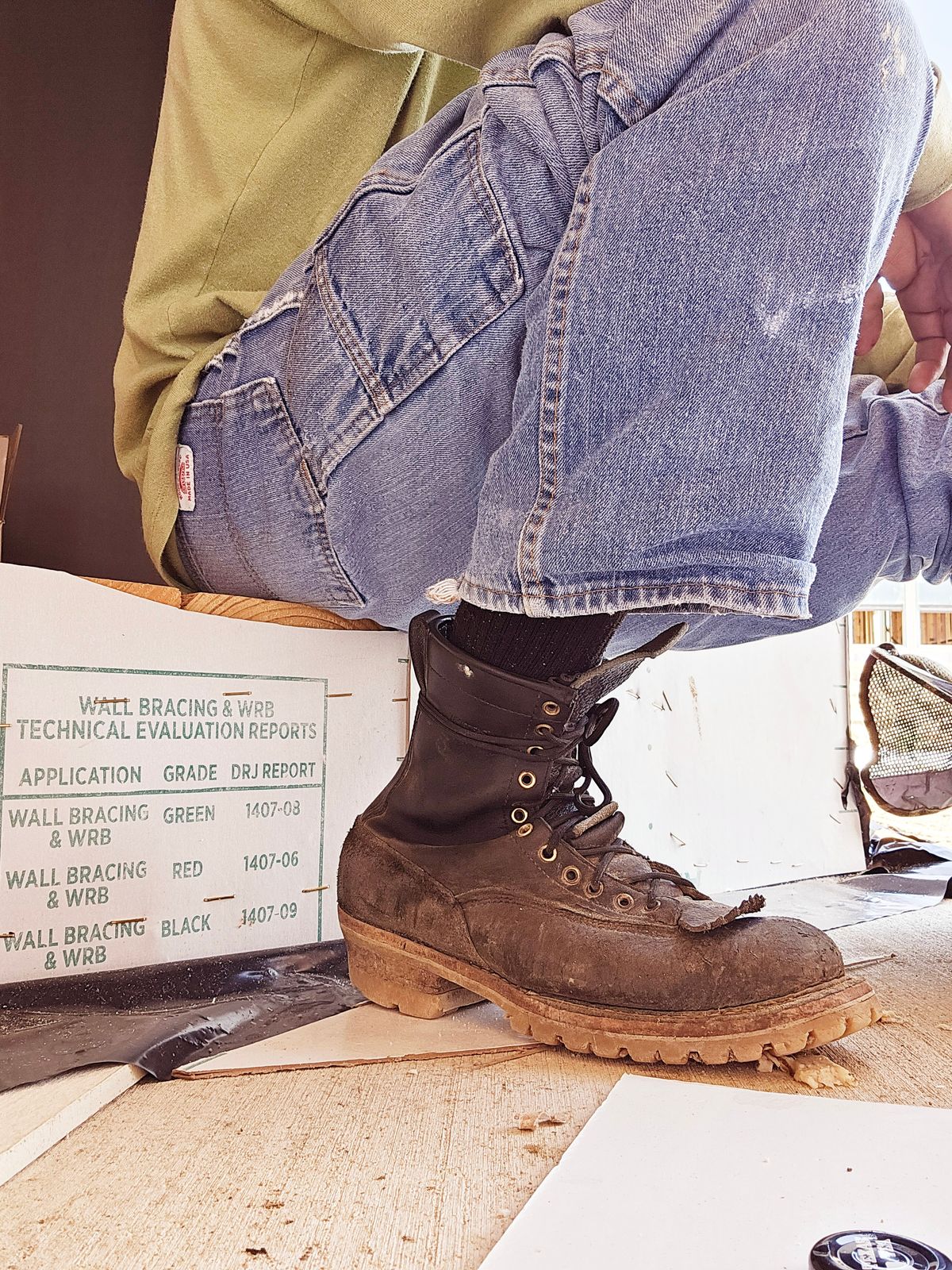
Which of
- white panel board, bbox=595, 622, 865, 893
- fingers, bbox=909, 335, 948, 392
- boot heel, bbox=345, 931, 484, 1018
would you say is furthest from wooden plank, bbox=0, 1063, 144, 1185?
fingers, bbox=909, 335, 948, 392

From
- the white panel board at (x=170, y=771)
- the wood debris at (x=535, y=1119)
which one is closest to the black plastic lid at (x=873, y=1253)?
the wood debris at (x=535, y=1119)

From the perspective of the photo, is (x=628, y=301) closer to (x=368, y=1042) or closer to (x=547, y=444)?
(x=547, y=444)

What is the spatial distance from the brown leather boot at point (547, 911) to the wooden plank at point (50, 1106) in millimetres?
231

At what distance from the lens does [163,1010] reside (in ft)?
2.63

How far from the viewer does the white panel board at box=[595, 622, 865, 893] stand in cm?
149

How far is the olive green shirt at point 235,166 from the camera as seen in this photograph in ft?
2.88

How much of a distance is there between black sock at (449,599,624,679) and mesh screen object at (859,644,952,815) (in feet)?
4.50

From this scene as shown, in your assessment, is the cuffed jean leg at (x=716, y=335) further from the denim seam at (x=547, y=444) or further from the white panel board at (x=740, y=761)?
the white panel board at (x=740, y=761)

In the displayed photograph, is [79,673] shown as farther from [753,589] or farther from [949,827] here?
[949,827]

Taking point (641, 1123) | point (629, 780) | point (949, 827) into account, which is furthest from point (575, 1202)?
point (949, 827)

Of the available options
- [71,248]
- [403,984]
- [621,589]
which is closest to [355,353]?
[621,589]

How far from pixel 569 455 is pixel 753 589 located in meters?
0.15

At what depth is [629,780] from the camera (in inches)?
57.2

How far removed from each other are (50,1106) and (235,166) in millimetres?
774
